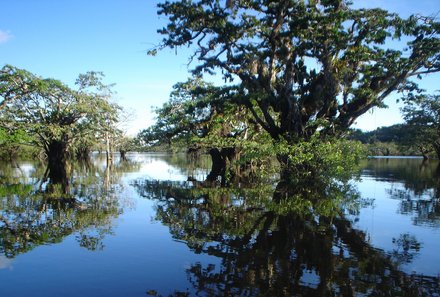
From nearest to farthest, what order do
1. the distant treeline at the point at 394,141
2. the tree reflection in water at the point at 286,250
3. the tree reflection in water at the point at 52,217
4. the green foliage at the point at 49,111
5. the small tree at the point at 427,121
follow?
the tree reflection in water at the point at 286,250 → the tree reflection in water at the point at 52,217 → the green foliage at the point at 49,111 → the distant treeline at the point at 394,141 → the small tree at the point at 427,121

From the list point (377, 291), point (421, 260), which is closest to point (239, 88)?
point (421, 260)

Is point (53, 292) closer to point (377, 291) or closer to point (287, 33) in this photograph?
point (377, 291)

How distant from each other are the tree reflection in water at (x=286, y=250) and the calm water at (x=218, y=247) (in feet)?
0.09

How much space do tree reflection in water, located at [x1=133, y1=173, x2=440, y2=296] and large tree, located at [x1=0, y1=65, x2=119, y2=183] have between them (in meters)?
17.4

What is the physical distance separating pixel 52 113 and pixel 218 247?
91.1 feet

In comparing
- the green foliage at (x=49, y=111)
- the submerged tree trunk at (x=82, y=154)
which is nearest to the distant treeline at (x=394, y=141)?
the green foliage at (x=49, y=111)

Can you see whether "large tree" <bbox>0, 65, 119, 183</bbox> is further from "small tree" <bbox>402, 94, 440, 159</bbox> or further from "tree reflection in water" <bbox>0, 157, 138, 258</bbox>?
"small tree" <bbox>402, 94, 440, 159</bbox>

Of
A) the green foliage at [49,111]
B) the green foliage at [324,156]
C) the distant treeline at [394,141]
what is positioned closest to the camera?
the green foliage at [324,156]

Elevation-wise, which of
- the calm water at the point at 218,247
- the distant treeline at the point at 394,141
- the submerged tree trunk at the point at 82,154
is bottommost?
the calm water at the point at 218,247

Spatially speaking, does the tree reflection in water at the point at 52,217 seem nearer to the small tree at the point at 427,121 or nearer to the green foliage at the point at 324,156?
the green foliage at the point at 324,156

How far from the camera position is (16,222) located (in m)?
11.5

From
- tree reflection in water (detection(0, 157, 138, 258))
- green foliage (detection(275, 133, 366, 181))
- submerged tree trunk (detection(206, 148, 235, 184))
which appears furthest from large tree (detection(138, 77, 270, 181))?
tree reflection in water (detection(0, 157, 138, 258))

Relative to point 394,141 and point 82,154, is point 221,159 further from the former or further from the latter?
point 394,141

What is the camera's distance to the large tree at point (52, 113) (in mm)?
26984
